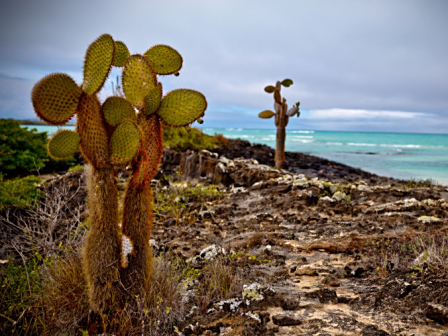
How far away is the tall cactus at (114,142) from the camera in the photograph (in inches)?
103

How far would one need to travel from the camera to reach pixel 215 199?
26.7 ft

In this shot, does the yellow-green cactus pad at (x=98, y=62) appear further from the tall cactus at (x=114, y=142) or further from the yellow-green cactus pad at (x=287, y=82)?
the yellow-green cactus pad at (x=287, y=82)

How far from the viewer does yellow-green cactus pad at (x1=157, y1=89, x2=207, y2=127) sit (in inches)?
119

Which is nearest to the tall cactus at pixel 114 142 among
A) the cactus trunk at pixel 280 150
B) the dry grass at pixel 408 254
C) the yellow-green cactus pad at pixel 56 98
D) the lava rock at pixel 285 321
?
the yellow-green cactus pad at pixel 56 98

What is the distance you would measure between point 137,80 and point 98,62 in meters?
0.41

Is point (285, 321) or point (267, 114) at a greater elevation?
point (267, 114)

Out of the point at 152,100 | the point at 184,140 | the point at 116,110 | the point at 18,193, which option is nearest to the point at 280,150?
the point at 184,140

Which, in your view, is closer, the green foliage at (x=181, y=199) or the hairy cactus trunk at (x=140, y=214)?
the hairy cactus trunk at (x=140, y=214)

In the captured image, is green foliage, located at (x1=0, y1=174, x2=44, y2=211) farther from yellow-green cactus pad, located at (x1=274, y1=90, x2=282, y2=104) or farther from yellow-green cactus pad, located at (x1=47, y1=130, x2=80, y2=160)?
yellow-green cactus pad, located at (x1=274, y1=90, x2=282, y2=104)

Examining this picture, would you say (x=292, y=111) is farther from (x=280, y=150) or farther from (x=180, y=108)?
(x=180, y=108)

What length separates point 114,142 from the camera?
8.94 feet

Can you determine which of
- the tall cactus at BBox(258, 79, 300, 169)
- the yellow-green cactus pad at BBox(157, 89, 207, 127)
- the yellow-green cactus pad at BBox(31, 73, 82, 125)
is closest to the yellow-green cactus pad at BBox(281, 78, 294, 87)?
the tall cactus at BBox(258, 79, 300, 169)

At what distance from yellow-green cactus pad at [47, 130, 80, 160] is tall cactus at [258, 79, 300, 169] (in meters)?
10.9

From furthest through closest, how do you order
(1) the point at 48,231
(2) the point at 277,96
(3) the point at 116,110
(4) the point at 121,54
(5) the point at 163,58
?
(2) the point at 277,96 < (1) the point at 48,231 < (5) the point at 163,58 < (4) the point at 121,54 < (3) the point at 116,110
